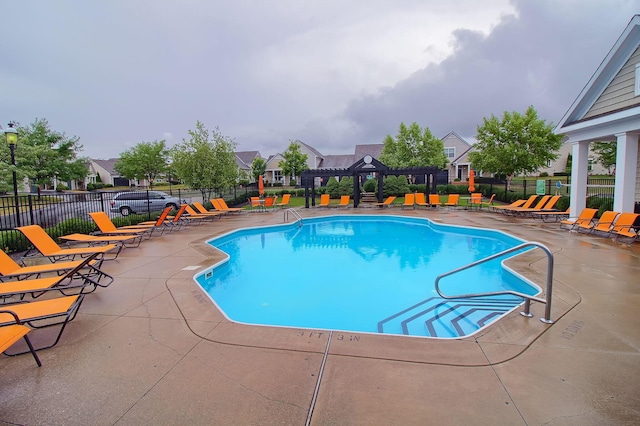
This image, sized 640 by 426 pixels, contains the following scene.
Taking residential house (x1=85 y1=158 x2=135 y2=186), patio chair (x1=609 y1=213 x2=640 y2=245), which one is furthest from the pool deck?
residential house (x1=85 y1=158 x2=135 y2=186)

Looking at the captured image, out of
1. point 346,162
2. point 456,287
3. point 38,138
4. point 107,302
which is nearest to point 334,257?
point 456,287

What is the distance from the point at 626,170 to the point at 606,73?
10.7 feet

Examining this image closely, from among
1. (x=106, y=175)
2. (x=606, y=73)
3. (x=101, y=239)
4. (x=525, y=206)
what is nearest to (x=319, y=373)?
(x=101, y=239)

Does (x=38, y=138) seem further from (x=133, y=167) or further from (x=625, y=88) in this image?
(x=625, y=88)

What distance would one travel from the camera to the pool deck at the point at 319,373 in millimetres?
2479

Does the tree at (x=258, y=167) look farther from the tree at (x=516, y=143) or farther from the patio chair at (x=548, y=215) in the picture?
the patio chair at (x=548, y=215)

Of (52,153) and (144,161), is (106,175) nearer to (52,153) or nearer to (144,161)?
(144,161)

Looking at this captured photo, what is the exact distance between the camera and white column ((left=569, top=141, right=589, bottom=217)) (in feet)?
38.7

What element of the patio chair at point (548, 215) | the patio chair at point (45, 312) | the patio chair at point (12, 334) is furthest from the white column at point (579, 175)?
the patio chair at point (12, 334)

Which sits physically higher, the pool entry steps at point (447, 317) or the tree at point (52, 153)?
the tree at point (52, 153)

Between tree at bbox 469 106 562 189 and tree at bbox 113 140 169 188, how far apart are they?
46.4m

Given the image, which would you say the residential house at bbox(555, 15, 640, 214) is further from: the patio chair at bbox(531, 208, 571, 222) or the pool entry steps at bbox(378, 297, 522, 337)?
the pool entry steps at bbox(378, 297, 522, 337)

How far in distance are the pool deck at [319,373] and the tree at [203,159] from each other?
15.6 m

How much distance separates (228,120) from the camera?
26859 mm
